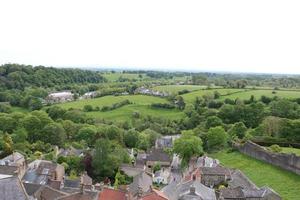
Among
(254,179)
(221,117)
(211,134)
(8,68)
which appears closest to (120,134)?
(211,134)

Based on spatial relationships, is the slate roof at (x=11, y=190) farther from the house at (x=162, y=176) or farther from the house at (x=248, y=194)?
the house at (x=162, y=176)

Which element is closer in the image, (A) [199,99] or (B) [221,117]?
(B) [221,117]

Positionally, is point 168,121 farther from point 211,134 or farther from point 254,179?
point 254,179

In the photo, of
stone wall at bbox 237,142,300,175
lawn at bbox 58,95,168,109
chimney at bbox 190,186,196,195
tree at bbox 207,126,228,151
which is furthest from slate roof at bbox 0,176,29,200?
lawn at bbox 58,95,168,109

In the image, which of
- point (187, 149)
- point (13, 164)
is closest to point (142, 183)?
point (13, 164)

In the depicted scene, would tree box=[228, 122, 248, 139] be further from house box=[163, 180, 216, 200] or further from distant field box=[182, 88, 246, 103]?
distant field box=[182, 88, 246, 103]

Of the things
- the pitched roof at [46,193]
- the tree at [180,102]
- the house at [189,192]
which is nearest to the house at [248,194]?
the house at [189,192]
